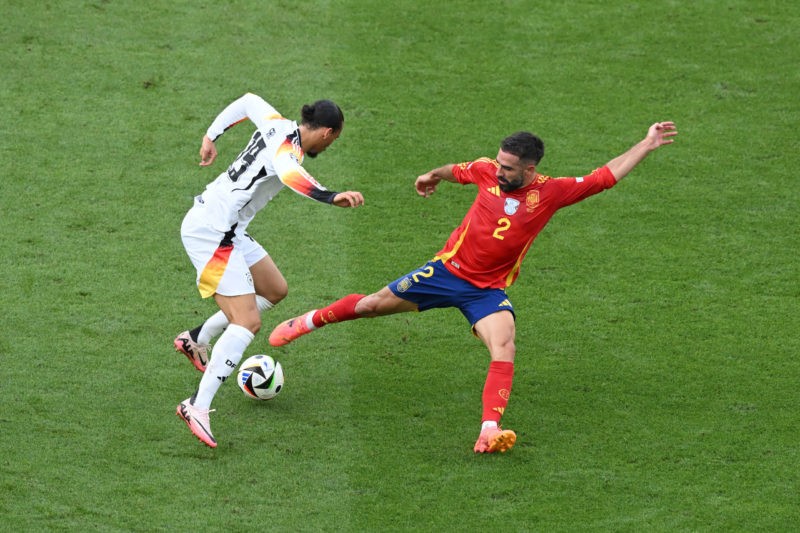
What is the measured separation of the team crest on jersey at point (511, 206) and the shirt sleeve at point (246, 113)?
1.65m

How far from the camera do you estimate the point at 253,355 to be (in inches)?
352

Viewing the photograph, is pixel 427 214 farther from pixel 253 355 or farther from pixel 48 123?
pixel 48 123

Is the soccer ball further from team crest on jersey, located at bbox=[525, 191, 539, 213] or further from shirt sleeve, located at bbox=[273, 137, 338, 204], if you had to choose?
team crest on jersey, located at bbox=[525, 191, 539, 213]

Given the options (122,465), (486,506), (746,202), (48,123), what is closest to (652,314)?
(746,202)

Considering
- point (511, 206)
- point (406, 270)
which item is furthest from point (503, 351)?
point (406, 270)

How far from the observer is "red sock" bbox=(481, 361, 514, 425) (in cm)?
776

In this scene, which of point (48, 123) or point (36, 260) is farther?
point (48, 123)

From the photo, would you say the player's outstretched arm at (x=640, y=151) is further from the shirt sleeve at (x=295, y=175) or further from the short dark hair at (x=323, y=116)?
the shirt sleeve at (x=295, y=175)

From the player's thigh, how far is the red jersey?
10.1 inches

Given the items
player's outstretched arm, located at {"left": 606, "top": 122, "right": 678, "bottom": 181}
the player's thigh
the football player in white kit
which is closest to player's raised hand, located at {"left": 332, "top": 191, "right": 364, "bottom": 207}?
the football player in white kit

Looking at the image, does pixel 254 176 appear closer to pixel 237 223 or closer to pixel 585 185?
pixel 237 223

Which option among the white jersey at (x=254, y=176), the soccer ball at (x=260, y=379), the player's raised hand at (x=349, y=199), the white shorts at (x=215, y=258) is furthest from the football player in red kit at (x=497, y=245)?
the player's raised hand at (x=349, y=199)

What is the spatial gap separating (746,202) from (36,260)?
6.22 meters

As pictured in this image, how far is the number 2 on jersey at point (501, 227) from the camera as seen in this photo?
Result: 807 centimetres
